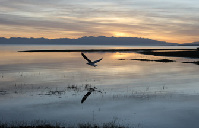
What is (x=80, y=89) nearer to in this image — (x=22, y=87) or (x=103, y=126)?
(x=22, y=87)

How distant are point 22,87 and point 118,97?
10.5 m

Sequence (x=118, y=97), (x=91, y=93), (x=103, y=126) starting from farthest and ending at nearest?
(x=91, y=93)
(x=118, y=97)
(x=103, y=126)

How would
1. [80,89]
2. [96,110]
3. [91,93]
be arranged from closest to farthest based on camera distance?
1. [96,110]
2. [91,93]
3. [80,89]

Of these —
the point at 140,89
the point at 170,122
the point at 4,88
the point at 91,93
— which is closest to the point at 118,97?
the point at 91,93

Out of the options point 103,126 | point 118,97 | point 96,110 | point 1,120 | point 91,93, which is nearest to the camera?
point 103,126

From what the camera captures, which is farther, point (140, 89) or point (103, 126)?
point (140, 89)

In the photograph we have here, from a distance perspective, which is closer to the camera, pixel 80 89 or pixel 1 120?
pixel 1 120

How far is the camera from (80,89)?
2519 centimetres

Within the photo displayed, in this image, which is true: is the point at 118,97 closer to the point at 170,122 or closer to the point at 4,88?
the point at 170,122

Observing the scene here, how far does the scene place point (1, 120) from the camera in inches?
583

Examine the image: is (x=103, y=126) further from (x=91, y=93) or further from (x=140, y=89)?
(x=140, y=89)

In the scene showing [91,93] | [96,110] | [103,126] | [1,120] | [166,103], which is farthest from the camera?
[91,93]

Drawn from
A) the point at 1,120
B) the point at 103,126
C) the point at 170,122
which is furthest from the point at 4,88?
the point at 170,122

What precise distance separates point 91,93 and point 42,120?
8689 mm
